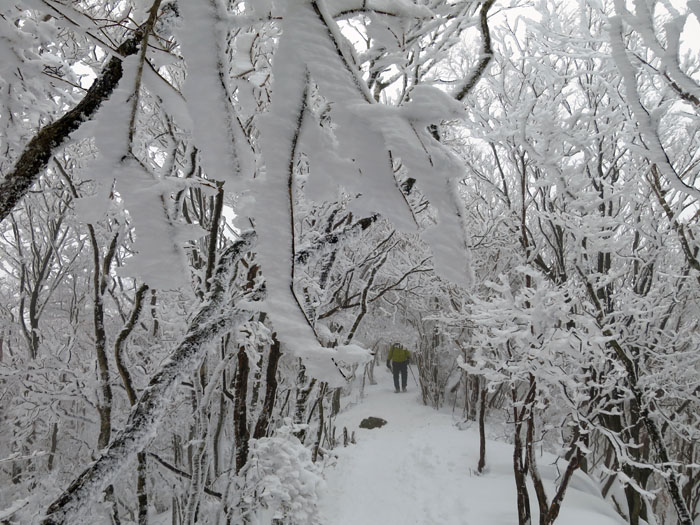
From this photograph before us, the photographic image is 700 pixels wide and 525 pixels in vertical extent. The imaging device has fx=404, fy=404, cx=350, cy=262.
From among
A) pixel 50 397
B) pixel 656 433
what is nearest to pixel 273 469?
pixel 50 397

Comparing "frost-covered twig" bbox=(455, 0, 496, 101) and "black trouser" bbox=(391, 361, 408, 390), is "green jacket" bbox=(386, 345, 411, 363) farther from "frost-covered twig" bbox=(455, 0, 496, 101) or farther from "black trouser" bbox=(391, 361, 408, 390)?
"frost-covered twig" bbox=(455, 0, 496, 101)

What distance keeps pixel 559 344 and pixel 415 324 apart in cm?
1070

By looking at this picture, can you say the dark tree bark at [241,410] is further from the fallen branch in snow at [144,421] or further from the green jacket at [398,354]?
the green jacket at [398,354]

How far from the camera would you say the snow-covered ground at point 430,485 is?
20.1ft

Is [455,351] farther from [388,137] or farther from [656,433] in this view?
[388,137]

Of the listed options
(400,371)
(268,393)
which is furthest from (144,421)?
(400,371)

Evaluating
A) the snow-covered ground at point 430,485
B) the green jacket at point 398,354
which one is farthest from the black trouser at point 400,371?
the snow-covered ground at point 430,485

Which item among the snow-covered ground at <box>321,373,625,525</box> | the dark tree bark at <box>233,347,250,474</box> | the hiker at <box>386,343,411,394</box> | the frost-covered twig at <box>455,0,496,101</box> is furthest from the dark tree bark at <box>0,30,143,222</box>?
the hiker at <box>386,343,411,394</box>

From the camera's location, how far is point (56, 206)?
6656 mm

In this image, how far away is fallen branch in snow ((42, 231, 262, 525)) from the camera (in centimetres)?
103

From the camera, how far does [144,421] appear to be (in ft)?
3.65

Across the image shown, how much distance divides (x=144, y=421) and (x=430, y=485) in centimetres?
798

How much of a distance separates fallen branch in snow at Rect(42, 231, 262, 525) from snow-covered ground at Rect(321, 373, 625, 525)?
5.16 meters

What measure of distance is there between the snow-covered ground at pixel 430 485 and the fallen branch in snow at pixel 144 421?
5.16 meters
